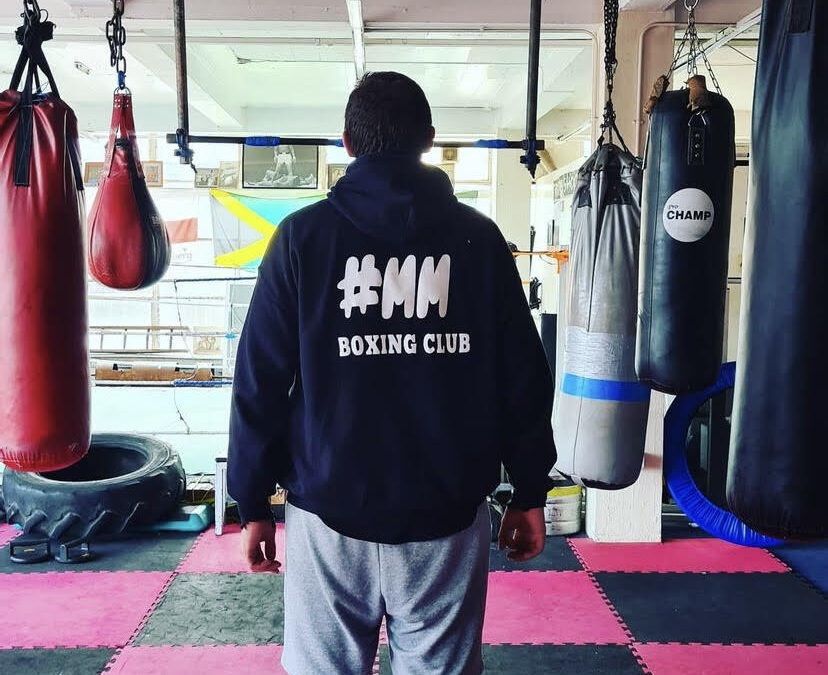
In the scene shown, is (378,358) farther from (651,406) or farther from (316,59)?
(316,59)

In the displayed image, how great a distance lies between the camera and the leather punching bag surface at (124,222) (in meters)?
2.37

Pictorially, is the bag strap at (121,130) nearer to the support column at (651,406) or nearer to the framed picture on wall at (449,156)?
the support column at (651,406)

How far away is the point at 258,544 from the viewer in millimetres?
1542

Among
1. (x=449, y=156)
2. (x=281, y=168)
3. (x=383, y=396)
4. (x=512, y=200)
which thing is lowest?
(x=383, y=396)

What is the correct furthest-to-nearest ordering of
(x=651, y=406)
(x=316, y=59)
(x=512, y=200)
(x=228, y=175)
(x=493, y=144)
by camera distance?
(x=228, y=175) → (x=512, y=200) → (x=316, y=59) → (x=651, y=406) → (x=493, y=144)

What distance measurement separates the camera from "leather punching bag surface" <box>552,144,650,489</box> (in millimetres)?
2805

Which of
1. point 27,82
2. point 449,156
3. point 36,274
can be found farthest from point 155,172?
point 36,274

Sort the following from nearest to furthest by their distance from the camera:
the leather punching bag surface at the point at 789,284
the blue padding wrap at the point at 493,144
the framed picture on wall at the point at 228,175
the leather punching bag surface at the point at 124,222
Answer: the leather punching bag surface at the point at 789,284, the leather punching bag surface at the point at 124,222, the blue padding wrap at the point at 493,144, the framed picture on wall at the point at 228,175

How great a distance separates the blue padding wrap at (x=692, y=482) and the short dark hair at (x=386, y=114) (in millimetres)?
2821

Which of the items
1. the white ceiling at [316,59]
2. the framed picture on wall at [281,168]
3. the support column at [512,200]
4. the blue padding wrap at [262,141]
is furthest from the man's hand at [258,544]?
the support column at [512,200]

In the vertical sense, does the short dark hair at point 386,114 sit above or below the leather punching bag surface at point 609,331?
above

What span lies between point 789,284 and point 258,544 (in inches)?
42.5

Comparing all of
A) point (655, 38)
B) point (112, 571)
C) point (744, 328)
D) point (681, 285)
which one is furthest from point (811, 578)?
point (112, 571)

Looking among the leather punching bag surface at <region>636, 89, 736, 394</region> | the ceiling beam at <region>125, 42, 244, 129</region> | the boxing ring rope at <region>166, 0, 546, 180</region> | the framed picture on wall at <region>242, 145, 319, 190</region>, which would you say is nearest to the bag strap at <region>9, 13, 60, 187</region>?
the boxing ring rope at <region>166, 0, 546, 180</region>
